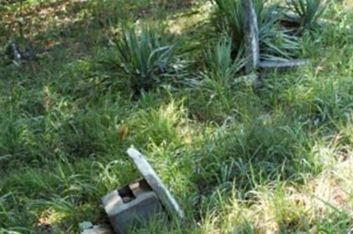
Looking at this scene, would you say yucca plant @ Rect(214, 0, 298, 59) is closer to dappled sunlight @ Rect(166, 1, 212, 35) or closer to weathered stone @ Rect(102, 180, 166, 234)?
dappled sunlight @ Rect(166, 1, 212, 35)

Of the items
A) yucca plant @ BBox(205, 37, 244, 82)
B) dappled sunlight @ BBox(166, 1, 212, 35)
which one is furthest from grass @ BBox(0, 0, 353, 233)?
dappled sunlight @ BBox(166, 1, 212, 35)

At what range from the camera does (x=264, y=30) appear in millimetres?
4816

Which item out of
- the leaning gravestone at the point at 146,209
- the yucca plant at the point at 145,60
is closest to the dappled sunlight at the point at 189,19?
the yucca plant at the point at 145,60

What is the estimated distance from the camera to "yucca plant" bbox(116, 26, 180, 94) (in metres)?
4.49

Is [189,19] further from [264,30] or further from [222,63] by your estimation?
[222,63]

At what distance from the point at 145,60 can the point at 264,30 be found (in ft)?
3.38

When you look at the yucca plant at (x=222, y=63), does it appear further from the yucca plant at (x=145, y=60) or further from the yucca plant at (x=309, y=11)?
the yucca plant at (x=309, y=11)

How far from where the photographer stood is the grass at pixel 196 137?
2.94 metres

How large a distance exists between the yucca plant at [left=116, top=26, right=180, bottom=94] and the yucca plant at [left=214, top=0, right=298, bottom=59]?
1.74 ft

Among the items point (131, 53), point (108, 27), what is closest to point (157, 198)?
point (131, 53)

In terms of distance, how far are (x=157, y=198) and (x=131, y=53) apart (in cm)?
186

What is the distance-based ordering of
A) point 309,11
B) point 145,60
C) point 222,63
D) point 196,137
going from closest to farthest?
1. point 196,137
2. point 222,63
3. point 145,60
4. point 309,11

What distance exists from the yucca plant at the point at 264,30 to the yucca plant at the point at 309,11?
0.60 feet

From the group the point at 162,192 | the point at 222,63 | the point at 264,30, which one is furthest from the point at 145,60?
the point at 162,192
